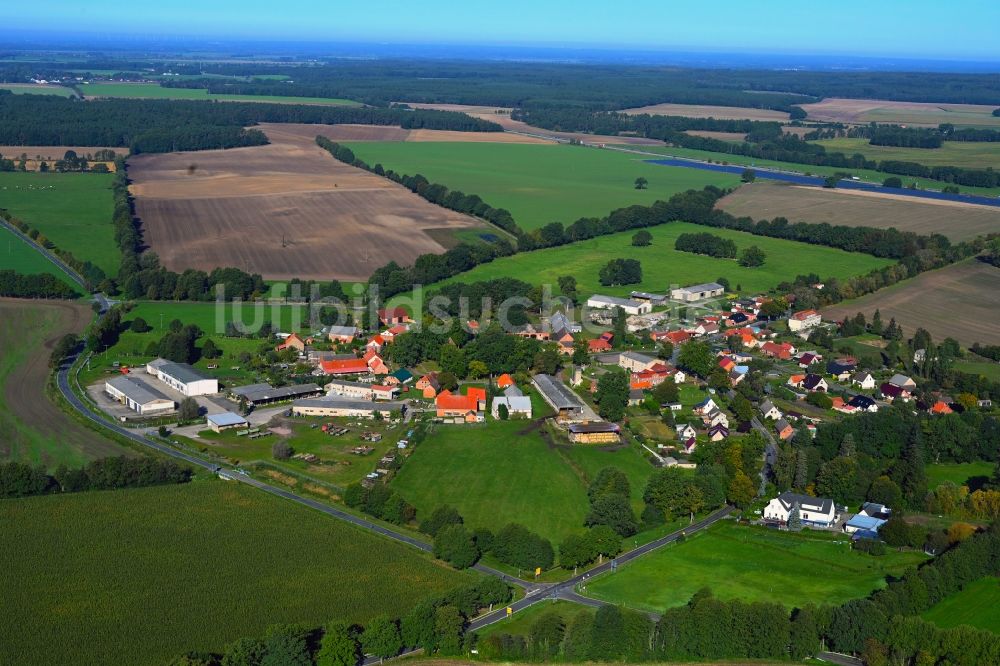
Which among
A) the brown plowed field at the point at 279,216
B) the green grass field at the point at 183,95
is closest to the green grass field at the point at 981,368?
the brown plowed field at the point at 279,216

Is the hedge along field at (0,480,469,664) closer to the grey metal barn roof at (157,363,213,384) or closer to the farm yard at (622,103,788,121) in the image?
the grey metal barn roof at (157,363,213,384)

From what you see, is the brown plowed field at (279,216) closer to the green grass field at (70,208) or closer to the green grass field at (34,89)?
the green grass field at (70,208)

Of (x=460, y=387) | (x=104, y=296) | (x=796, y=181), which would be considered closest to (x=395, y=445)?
(x=460, y=387)

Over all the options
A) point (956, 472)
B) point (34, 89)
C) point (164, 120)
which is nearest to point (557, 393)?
point (956, 472)

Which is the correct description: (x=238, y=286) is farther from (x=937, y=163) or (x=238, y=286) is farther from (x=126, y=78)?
(x=126, y=78)

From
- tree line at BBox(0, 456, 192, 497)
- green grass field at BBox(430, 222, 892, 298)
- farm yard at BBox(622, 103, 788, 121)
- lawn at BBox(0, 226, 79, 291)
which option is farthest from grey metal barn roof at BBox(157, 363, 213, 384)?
farm yard at BBox(622, 103, 788, 121)
